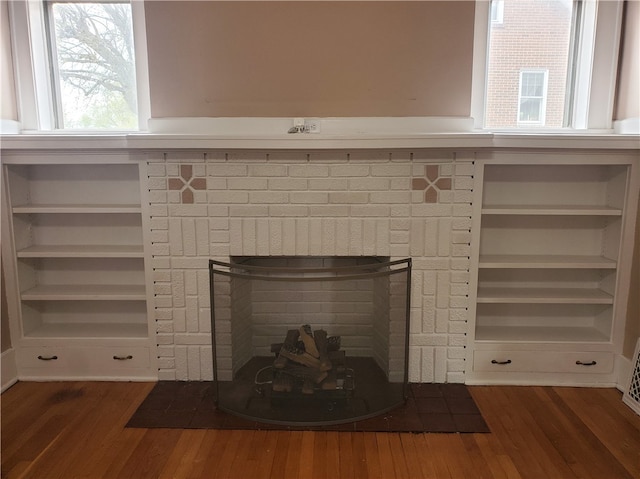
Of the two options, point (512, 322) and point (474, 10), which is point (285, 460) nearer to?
point (512, 322)

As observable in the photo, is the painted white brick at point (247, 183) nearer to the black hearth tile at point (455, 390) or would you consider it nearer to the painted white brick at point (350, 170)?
the painted white brick at point (350, 170)

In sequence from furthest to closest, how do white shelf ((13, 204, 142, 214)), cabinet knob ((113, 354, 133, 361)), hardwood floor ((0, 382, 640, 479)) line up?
1. cabinet knob ((113, 354, 133, 361))
2. white shelf ((13, 204, 142, 214))
3. hardwood floor ((0, 382, 640, 479))

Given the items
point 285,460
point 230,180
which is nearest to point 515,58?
point 230,180

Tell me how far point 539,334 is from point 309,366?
1.38 m

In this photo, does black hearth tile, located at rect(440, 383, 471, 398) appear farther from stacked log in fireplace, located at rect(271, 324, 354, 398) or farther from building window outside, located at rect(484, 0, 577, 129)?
building window outside, located at rect(484, 0, 577, 129)

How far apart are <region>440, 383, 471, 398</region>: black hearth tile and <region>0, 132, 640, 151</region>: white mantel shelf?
1.29 meters

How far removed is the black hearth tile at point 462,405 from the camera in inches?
91.0

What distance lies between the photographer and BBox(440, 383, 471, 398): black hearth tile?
246cm

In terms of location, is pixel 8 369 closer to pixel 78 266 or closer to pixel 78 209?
pixel 78 266

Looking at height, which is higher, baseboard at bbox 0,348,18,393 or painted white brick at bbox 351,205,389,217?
painted white brick at bbox 351,205,389,217

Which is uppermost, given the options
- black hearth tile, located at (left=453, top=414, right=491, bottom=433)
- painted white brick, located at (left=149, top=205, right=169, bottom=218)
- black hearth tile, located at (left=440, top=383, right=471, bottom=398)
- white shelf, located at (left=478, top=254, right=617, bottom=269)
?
painted white brick, located at (left=149, top=205, right=169, bottom=218)

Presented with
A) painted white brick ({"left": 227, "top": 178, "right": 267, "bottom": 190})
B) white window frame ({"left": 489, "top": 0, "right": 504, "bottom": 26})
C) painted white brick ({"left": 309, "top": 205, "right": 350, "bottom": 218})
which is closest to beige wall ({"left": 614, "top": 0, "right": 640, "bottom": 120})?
white window frame ({"left": 489, "top": 0, "right": 504, "bottom": 26})

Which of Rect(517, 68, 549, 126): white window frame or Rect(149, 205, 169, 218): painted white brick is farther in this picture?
Rect(517, 68, 549, 126): white window frame

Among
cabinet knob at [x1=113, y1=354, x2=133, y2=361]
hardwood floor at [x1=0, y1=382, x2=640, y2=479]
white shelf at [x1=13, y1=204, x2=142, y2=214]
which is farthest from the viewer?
cabinet knob at [x1=113, y1=354, x2=133, y2=361]
